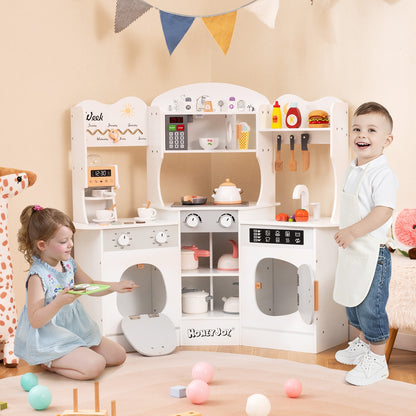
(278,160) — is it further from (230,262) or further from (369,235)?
(369,235)

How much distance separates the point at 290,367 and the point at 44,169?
1.51 meters

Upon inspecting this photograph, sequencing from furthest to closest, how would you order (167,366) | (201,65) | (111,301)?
1. (201,65)
2. (111,301)
3. (167,366)

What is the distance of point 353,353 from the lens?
9.86 feet

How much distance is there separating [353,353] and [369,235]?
2.01 feet

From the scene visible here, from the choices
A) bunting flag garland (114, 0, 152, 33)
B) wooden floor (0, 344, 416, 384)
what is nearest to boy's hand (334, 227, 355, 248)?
wooden floor (0, 344, 416, 384)

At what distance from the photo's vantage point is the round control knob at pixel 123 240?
10.7 ft

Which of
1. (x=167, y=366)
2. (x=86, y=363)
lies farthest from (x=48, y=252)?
(x=167, y=366)

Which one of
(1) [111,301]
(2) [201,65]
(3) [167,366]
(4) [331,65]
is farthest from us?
(2) [201,65]

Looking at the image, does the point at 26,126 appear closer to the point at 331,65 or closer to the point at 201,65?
the point at 201,65

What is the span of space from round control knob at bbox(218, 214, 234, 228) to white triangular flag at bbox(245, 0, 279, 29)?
100 cm

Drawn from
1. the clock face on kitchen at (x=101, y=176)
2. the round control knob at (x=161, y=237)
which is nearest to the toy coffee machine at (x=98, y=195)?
the clock face on kitchen at (x=101, y=176)

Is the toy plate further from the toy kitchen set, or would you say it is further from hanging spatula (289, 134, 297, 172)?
hanging spatula (289, 134, 297, 172)

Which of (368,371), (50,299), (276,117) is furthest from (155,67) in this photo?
(368,371)

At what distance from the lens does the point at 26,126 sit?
131 inches
